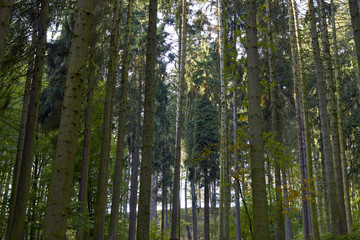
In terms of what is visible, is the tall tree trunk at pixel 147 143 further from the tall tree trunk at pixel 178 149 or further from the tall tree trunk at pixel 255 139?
the tall tree trunk at pixel 178 149

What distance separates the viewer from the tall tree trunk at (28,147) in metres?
6.23

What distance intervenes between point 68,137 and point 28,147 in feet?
10.5

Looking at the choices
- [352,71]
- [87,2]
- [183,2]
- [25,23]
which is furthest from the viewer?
[352,71]

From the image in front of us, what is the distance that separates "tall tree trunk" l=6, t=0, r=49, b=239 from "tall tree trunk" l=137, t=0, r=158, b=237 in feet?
7.59

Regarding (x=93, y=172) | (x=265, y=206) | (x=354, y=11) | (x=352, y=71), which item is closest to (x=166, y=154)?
(x=93, y=172)

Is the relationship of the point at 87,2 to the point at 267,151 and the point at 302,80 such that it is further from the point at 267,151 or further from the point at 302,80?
the point at 302,80

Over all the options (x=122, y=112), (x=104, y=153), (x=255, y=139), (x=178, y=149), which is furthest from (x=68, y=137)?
(x=178, y=149)

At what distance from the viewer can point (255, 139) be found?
4688 millimetres

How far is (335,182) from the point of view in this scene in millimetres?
8633

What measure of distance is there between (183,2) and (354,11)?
418 inches

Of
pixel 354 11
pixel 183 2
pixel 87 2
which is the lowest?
pixel 87 2

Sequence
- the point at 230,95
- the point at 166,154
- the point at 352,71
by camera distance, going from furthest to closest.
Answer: the point at 166,154, the point at 230,95, the point at 352,71

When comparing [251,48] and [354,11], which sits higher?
[354,11]

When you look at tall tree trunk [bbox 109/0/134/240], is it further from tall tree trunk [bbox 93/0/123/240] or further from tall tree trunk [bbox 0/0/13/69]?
tall tree trunk [bbox 0/0/13/69]
